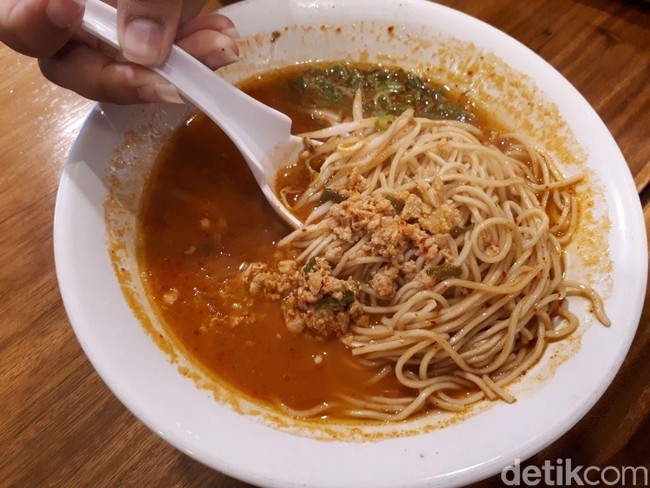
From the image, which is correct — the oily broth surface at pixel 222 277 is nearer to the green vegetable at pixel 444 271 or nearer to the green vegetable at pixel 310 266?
the green vegetable at pixel 310 266

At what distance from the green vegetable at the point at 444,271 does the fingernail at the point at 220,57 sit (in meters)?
0.96

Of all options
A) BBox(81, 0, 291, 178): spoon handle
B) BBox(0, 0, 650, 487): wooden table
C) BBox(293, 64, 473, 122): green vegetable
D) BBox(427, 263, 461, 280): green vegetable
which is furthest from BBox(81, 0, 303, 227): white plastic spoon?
BBox(0, 0, 650, 487): wooden table

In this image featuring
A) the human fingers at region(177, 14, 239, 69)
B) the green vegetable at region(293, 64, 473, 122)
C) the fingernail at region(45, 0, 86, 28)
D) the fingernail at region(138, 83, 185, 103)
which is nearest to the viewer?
the fingernail at region(45, 0, 86, 28)

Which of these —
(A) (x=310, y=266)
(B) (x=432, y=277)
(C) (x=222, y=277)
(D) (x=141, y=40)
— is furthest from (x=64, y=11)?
(B) (x=432, y=277)

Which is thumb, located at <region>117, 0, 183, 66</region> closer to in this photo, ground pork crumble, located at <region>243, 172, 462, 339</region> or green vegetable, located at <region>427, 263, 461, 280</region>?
ground pork crumble, located at <region>243, 172, 462, 339</region>

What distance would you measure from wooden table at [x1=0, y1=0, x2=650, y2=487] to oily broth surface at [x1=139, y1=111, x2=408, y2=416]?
33 centimetres

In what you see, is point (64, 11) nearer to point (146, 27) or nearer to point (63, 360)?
point (146, 27)

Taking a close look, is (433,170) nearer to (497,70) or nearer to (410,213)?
(410,213)

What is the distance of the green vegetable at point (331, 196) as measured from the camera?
1839mm

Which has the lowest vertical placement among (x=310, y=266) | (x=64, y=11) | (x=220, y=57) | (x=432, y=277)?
(x=432, y=277)

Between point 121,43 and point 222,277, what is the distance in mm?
757

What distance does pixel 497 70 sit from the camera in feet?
6.75

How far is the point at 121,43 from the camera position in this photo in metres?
1.38

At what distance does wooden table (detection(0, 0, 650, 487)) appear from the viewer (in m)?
1.55
